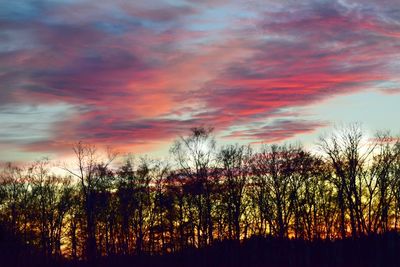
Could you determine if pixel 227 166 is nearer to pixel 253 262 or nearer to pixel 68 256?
pixel 253 262

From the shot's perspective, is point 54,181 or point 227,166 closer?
point 227,166

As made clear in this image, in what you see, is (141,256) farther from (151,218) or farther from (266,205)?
(266,205)

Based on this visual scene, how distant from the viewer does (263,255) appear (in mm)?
72375

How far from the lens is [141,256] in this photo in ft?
229

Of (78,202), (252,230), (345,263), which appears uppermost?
(78,202)

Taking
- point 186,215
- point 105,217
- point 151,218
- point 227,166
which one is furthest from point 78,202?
point 227,166

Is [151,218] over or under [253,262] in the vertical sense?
over

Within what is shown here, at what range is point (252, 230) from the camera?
7419cm

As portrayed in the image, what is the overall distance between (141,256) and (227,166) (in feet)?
61.8

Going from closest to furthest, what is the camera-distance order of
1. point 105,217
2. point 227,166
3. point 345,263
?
1. point 345,263
2. point 227,166
3. point 105,217

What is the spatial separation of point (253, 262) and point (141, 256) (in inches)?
672

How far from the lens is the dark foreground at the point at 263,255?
209ft

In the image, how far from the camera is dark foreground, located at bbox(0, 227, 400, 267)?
209ft

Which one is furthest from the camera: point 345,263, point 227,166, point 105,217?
point 105,217
